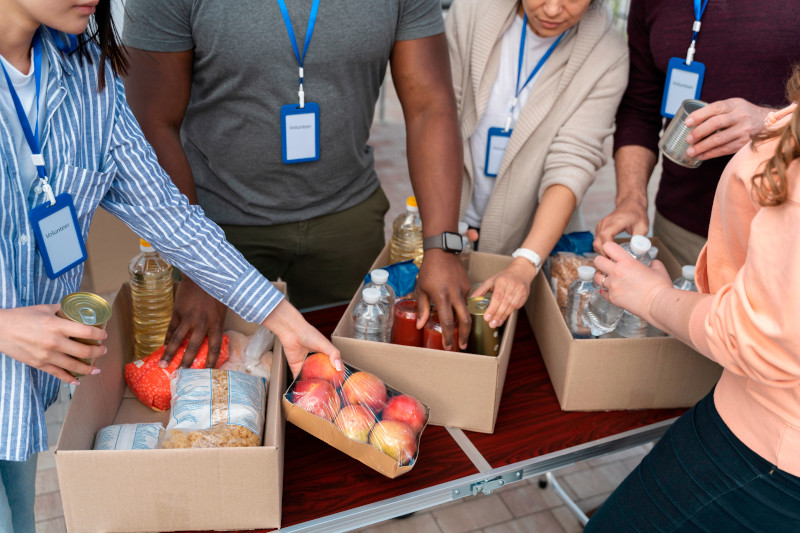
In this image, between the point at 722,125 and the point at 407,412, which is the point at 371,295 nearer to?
the point at 407,412

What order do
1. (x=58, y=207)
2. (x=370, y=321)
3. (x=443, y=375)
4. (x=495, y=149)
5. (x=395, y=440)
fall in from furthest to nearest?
(x=495, y=149)
(x=370, y=321)
(x=443, y=375)
(x=395, y=440)
(x=58, y=207)

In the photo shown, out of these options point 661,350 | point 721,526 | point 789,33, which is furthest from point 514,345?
point 789,33

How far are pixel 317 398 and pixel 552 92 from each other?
111cm

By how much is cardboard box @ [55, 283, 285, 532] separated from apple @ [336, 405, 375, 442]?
110 mm

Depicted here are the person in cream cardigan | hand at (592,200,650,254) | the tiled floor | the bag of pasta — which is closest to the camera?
the bag of pasta

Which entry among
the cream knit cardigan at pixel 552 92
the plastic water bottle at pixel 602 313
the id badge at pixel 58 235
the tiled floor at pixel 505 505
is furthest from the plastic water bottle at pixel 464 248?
the tiled floor at pixel 505 505

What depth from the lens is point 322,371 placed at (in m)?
1.27

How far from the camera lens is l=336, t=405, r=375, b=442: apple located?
3.87 ft

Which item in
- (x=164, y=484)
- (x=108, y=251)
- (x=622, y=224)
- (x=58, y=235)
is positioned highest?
(x=58, y=235)

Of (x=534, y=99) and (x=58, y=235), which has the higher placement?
(x=534, y=99)

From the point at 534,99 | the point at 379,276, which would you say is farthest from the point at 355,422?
the point at 534,99

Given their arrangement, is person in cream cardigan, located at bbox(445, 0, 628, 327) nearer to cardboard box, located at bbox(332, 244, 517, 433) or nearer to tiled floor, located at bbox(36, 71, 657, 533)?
cardboard box, located at bbox(332, 244, 517, 433)

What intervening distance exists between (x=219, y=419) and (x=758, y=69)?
1451 millimetres

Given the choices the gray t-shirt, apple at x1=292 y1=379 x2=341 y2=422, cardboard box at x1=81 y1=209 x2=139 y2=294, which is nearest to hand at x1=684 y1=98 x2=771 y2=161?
the gray t-shirt
